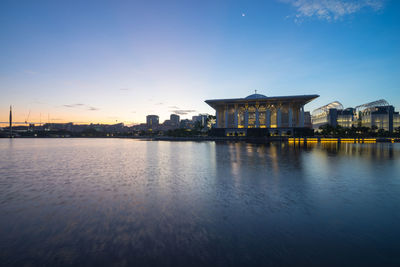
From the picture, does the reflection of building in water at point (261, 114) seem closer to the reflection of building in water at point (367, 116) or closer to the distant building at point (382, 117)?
the reflection of building in water at point (367, 116)

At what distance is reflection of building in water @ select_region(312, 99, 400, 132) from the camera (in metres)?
143

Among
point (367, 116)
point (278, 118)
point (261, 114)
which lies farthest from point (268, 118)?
point (367, 116)

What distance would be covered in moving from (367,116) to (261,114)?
10707cm

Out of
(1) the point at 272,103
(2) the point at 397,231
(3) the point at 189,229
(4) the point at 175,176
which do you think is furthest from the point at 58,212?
(1) the point at 272,103

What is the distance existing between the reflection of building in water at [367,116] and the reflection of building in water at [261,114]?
243ft

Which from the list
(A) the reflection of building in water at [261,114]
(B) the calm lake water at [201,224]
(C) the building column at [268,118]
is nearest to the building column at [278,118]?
(A) the reflection of building in water at [261,114]

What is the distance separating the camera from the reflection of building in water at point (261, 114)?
10381 centimetres

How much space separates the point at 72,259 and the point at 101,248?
2.20 feet

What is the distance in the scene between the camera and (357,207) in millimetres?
8219

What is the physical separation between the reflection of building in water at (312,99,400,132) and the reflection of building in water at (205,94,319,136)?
73923 mm

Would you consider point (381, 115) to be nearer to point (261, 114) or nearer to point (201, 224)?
point (261, 114)

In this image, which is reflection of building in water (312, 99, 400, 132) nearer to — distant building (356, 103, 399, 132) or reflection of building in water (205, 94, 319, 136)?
distant building (356, 103, 399, 132)

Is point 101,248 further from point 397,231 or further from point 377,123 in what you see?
point 377,123

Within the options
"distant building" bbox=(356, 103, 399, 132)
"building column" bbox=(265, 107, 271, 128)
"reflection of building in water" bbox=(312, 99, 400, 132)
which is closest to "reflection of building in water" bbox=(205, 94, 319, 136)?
"building column" bbox=(265, 107, 271, 128)
